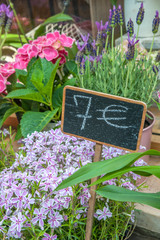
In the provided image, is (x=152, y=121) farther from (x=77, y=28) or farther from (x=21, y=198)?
(x=77, y=28)

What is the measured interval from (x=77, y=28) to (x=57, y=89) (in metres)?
1.35

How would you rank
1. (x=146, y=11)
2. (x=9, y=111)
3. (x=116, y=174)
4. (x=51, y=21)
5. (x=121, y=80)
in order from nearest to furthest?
(x=116, y=174)
(x=121, y=80)
(x=9, y=111)
(x=51, y=21)
(x=146, y=11)

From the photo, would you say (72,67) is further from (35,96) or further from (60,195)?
(60,195)

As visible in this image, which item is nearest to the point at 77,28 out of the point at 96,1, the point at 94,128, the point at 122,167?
the point at 96,1

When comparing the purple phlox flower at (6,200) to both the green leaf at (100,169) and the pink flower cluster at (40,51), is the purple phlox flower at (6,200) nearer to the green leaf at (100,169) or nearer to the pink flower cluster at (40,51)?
the green leaf at (100,169)

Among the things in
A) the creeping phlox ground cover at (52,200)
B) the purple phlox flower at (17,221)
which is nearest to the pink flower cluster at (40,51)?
the creeping phlox ground cover at (52,200)

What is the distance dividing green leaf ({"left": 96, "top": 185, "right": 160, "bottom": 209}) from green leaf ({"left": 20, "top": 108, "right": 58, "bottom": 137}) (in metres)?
0.48

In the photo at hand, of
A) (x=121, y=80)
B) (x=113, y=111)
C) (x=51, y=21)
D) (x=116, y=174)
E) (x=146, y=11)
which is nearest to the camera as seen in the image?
(x=116, y=174)

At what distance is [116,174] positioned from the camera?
23.2 inches

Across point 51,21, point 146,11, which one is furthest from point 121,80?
point 146,11

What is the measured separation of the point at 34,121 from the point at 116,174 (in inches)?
22.8

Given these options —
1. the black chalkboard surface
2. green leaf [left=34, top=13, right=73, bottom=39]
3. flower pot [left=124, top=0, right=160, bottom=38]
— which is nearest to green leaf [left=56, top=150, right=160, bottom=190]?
the black chalkboard surface

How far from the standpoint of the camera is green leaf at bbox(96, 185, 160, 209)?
0.61 meters

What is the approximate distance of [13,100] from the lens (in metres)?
1.33
